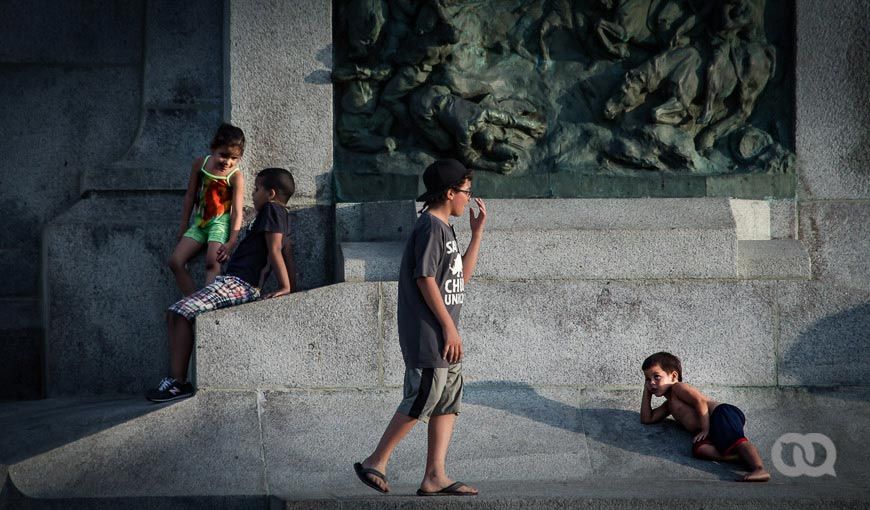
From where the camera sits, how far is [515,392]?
873 cm

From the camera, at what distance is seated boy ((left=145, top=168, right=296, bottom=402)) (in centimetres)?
866

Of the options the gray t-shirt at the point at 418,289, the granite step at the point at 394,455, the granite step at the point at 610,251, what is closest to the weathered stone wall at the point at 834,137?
the granite step at the point at 610,251

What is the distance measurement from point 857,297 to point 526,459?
260cm

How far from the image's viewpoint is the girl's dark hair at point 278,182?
9.26 meters

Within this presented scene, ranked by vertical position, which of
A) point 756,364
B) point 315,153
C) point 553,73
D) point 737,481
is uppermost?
point 553,73

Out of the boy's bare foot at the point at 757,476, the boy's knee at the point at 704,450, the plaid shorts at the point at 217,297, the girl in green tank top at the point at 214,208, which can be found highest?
the girl in green tank top at the point at 214,208

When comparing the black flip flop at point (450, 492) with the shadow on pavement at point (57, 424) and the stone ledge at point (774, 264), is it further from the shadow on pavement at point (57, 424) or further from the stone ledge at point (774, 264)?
the stone ledge at point (774, 264)

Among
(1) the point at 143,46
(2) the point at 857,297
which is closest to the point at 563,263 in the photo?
(2) the point at 857,297

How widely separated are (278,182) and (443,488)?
10.3ft

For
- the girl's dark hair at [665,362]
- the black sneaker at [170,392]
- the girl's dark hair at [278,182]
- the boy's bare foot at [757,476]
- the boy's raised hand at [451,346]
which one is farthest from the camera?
the girl's dark hair at [278,182]

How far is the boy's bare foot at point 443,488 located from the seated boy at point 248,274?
7.72 feet

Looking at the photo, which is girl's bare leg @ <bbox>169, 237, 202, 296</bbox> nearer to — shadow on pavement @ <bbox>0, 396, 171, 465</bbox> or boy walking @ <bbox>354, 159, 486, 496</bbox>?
shadow on pavement @ <bbox>0, 396, 171, 465</bbox>

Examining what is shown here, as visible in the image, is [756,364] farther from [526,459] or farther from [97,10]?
[97,10]

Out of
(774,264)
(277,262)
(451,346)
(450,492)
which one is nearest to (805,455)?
(774,264)
